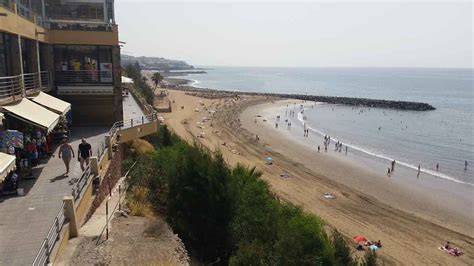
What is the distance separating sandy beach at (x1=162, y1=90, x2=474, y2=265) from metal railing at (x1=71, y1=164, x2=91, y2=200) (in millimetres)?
6219

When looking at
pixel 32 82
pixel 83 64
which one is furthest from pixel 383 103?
pixel 32 82

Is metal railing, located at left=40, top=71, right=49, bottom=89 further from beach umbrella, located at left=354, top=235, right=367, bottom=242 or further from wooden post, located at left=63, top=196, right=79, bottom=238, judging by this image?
beach umbrella, located at left=354, top=235, right=367, bottom=242

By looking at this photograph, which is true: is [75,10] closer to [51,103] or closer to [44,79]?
[44,79]

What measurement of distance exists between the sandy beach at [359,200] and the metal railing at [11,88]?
8.18 metres

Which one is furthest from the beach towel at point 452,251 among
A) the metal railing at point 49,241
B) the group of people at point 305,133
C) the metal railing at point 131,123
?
the group of people at point 305,133

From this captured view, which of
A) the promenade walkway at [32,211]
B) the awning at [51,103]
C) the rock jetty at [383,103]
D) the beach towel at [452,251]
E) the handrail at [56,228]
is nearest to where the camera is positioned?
the handrail at [56,228]

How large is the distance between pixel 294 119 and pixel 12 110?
57.8 m

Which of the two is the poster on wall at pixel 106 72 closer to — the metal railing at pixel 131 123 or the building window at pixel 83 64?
the building window at pixel 83 64

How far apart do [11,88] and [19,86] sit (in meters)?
0.84

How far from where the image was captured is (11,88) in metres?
14.5

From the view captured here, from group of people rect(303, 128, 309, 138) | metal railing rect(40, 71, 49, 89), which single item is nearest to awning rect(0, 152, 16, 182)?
metal railing rect(40, 71, 49, 89)

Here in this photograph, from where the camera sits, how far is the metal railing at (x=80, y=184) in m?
11.4

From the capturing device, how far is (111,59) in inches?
854

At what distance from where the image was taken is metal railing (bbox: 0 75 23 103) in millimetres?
13656
